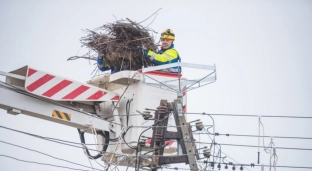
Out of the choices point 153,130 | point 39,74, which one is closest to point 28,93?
point 39,74

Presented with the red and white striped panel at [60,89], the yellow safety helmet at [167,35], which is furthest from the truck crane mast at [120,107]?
the yellow safety helmet at [167,35]

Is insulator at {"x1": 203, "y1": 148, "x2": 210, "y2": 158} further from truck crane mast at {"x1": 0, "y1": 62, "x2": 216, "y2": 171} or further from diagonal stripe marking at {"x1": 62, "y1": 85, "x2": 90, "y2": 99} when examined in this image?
diagonal stripe marking at {"x1": 62, "y1": 85, "x2": 90, "y2": 99}

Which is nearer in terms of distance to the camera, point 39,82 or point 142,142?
point 39,82

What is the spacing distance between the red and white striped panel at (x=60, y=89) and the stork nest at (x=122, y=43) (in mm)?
639

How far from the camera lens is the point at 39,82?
10.5m

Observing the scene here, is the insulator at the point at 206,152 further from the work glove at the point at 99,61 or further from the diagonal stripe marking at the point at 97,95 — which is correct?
the work glove at the point at 99,61

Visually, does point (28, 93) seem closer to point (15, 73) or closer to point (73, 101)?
point (15, 73)

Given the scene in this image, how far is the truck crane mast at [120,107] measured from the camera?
10.5 metres

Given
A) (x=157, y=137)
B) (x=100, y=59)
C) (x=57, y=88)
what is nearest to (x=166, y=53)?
(x=100, y=59)

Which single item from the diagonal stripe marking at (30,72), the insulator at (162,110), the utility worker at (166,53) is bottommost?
the insulator at (162,110)

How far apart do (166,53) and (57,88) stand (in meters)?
2.26

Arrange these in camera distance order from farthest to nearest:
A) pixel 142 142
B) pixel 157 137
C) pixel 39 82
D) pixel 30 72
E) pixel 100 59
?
pixel 100 59 → pixel 142 142 → pixel 157 137 → pixel 39 82 → pixel 30 72

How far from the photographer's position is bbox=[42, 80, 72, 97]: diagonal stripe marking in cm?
1073

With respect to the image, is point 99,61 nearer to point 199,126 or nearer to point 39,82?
point 39,82
